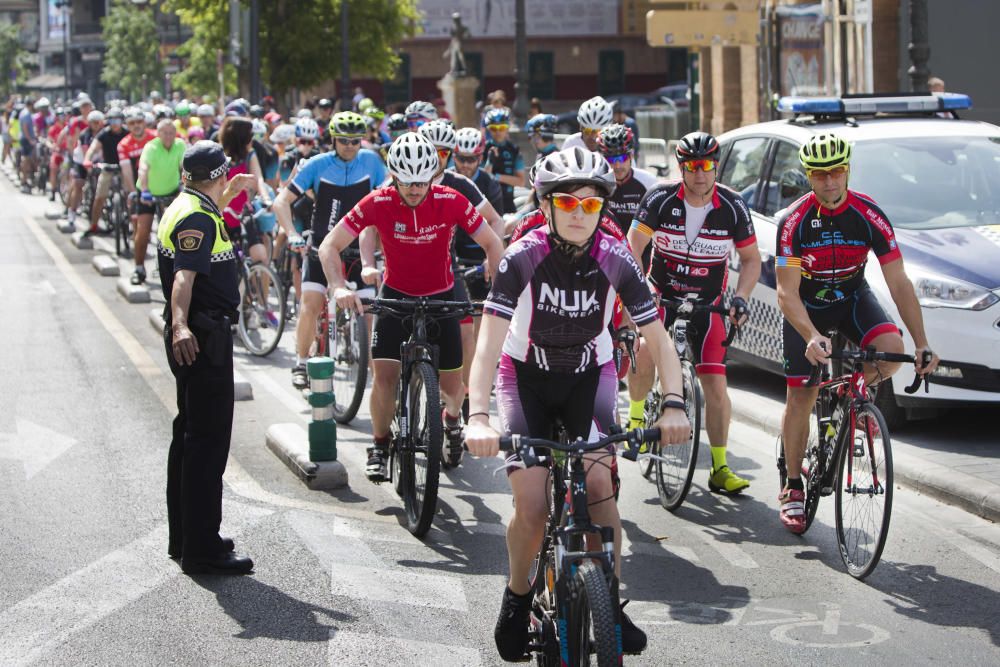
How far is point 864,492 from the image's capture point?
6.91 meters

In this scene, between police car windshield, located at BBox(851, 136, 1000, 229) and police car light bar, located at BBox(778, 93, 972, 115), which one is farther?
police car light bar, located at BBox(778, 93, 972, 115)

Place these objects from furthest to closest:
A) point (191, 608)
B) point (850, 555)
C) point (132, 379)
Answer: point (132, 379) < point (850, 555) < point (191, 608)

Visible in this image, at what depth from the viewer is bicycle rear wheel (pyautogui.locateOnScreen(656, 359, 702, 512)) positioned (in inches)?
315

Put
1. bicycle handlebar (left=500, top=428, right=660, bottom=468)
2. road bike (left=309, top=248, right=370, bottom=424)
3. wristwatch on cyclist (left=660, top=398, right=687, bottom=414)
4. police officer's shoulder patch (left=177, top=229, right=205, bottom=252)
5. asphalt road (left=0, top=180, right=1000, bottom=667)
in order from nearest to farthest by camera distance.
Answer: bicycle handlebar (left=500, top=428, right=660, bottom=468), wristwatch on cyclist (left=660, top=398, right=687, bottom=414), asphalt road (left=0, top=180, right=1000, bottom=667), police officer's shoulder patch (left=177, top=229, right=205, bottom=252), road bike (left=309, top=248, right=370, bottom=424)

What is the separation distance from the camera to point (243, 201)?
1412cm

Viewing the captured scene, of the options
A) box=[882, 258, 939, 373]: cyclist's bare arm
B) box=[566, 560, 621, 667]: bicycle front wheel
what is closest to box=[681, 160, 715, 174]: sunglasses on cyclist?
box=[882, 258, 939, 373]: cyclist's bare arm

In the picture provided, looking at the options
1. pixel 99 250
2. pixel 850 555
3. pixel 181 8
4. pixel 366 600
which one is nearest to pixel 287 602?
pixel 366 600

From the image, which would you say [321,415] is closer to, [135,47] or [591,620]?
[591,620]

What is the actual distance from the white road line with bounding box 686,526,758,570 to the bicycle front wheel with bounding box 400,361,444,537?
52.7 inches

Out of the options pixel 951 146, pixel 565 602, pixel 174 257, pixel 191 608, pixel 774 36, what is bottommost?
pixel 191 608

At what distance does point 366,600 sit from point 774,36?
24.7 meters

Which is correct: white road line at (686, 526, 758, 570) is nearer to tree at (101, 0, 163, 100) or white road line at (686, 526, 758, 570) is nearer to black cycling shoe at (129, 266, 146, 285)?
black cycling shoe at (129, 266, 146, 285)

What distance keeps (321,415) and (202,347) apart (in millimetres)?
1710

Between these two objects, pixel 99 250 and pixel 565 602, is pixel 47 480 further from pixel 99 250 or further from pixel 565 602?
pixel 99 250
